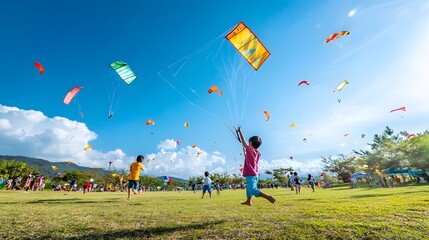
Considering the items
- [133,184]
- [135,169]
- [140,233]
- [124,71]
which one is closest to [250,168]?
[140,233]

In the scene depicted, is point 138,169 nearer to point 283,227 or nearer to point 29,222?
point 29,222

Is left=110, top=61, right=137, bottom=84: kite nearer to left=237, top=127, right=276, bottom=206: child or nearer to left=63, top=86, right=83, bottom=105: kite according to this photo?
left=63, top=86, right=83, bottom=105: kite

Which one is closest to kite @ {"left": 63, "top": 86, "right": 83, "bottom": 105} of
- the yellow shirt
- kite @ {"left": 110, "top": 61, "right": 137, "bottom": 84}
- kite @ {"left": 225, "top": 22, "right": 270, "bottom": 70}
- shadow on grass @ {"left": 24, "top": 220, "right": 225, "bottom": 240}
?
kite @ {"left": 110, "top": 61, "right": 137, "bottom": 84}

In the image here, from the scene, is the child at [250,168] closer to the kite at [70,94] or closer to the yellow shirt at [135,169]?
the yellow shirt at [135,169]

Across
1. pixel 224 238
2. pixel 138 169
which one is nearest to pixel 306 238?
pixel 224 238

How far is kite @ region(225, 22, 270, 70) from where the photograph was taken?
1119cm

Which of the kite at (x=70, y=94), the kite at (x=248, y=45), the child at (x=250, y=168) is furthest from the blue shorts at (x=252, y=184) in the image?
the kite at (x=70, y=94)

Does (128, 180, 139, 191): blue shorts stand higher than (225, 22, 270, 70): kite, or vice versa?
(225, 22, 270, 70): kite

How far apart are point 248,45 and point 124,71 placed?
9.67m

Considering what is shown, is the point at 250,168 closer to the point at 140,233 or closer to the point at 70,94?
the point at 140,233

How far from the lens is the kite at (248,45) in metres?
11.2

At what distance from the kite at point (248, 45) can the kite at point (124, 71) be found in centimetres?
887

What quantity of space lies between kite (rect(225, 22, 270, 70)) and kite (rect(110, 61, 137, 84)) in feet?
29.1

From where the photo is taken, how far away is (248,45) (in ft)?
38.5
